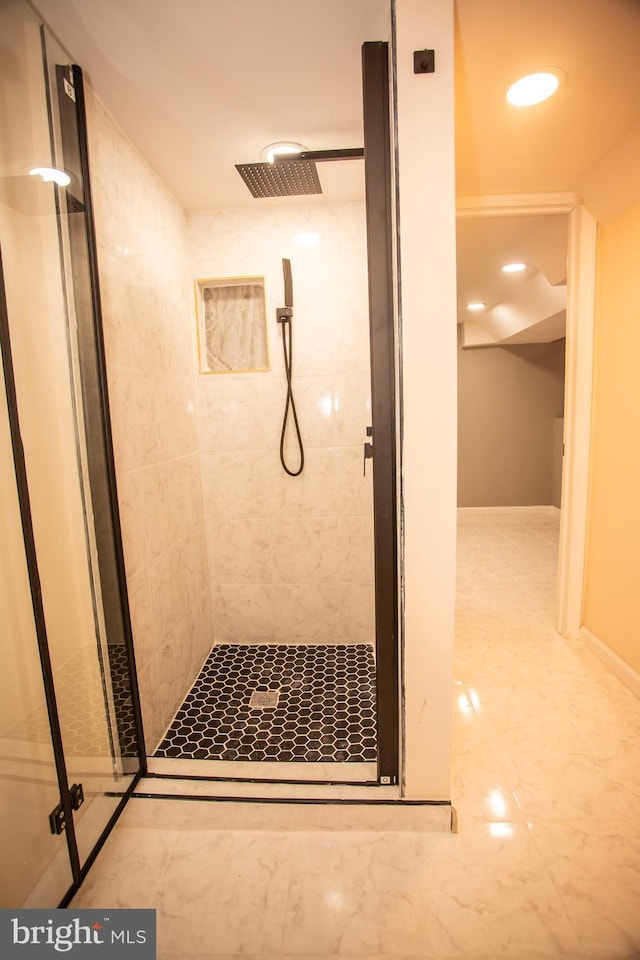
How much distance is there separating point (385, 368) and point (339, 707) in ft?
4.98

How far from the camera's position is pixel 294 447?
2.36 metres

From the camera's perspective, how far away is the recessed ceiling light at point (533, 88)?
1350 mm

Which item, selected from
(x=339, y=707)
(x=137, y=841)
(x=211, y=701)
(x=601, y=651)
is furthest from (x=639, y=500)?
(x=137, y=841)

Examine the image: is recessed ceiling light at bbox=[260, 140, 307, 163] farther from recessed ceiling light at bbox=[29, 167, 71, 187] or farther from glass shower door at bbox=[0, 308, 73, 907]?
glass shower door at bbox=[0, 308, 73, 907]

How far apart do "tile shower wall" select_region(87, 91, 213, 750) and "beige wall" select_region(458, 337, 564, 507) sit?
12.8ft

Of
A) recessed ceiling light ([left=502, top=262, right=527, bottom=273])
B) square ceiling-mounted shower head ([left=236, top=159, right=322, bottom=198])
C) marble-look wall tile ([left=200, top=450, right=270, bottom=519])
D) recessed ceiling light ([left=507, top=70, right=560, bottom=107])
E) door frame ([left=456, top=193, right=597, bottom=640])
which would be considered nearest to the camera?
recessed ceiling light ([left=507, top=70, right=560, bottom=107])

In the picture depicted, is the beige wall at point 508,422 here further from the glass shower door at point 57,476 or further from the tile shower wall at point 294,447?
the glass shower door at point 57,476

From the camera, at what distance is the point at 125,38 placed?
1.24 meters

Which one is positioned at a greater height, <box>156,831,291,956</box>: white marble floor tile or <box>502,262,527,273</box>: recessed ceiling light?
<box>502,262,527,273</box>: recessed ceiling light

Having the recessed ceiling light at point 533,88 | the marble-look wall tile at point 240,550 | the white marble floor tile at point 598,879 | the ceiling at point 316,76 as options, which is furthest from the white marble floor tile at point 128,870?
the recessed ceiling light at point 533,88

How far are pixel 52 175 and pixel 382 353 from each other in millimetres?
1060

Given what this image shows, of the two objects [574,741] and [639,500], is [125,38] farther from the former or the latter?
[574,741]

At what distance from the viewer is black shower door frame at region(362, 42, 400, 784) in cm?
121

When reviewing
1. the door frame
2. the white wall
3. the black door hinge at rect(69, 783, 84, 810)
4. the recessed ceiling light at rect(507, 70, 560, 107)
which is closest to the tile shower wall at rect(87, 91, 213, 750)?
the black door hinge at rect(69, 783, 84, 810)
